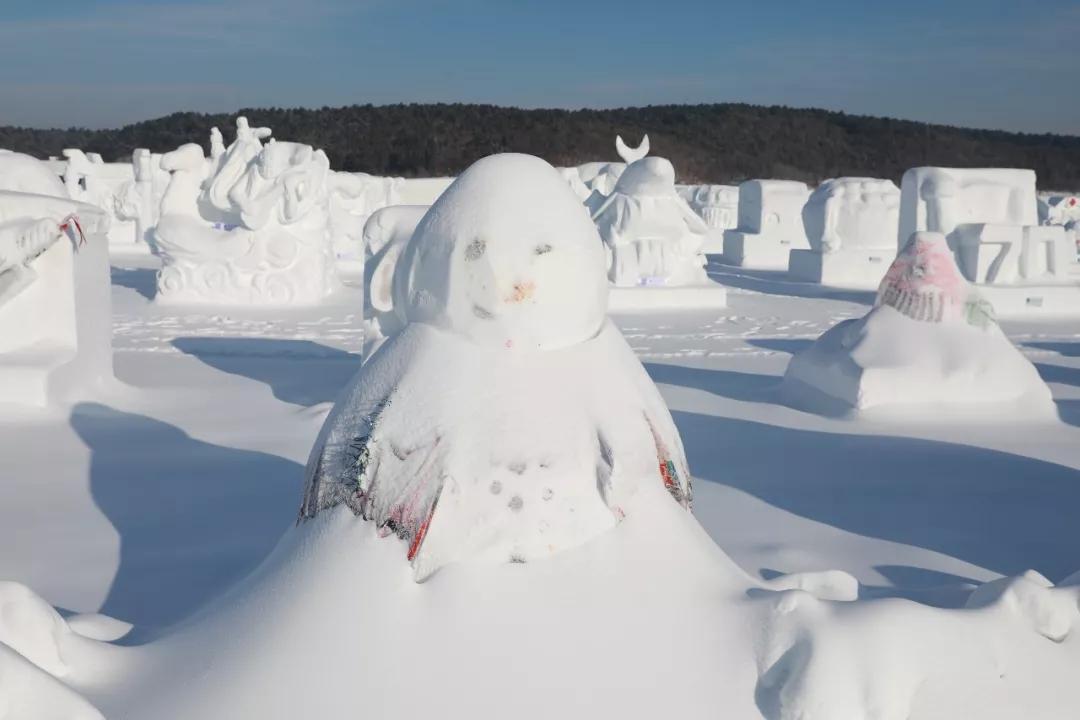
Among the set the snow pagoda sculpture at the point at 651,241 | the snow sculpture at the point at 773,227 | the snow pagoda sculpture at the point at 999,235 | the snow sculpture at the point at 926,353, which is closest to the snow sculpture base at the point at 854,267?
the snow pagoda sculpture at the point at 999,235

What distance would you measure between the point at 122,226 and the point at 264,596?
2008 centimetres

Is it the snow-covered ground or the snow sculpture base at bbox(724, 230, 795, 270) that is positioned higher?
the snow sculpture base at bbox(724, 230, 795, 270)

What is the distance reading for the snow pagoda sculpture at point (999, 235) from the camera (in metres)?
12.7

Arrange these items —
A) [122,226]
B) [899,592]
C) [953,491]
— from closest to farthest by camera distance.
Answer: [899,592], [953,491], [122,226]

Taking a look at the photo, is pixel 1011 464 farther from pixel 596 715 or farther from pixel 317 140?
pixel 317 140

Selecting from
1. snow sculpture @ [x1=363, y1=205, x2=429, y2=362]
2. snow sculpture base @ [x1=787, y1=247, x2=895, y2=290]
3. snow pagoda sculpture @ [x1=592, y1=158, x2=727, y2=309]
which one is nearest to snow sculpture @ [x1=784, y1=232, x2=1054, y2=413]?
snow sculpture @ [x1=363, y1=205, x2=429, y2=362]

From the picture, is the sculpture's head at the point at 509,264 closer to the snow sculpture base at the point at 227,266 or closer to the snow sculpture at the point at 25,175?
the snow sculpture at the point at 25,175

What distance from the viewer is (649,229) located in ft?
42.2

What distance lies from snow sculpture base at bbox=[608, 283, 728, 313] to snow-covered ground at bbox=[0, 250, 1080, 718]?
12.3 ft

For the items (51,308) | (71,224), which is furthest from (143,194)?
(71,224)

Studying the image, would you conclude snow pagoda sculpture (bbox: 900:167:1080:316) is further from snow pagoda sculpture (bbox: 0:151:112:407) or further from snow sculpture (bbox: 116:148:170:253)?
snow sculpture (bbox: 116:148:170:253)

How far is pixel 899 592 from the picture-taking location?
3.26 m

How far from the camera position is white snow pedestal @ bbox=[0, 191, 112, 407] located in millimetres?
6117

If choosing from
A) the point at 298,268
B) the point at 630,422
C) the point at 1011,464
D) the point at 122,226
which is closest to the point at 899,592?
the point at 630,422
